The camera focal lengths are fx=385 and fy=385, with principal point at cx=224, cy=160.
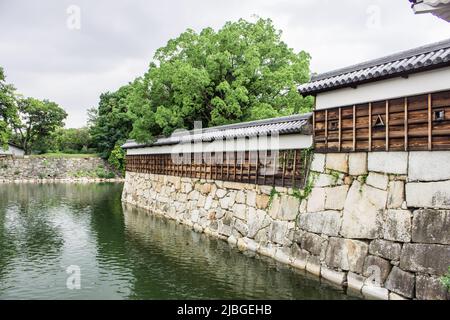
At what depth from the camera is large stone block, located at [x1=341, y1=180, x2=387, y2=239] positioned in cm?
1012

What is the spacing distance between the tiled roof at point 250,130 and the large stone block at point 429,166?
4125mm

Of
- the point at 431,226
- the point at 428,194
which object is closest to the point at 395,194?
the point at 428,194

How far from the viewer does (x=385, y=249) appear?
971 cm

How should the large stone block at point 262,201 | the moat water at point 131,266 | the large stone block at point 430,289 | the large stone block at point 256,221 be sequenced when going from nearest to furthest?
the large stone block at point 430,289, the moat water at point 131,266, the large stone block at point 256,221, the large stone block at point 262,201

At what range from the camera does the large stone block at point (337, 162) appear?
11.4m

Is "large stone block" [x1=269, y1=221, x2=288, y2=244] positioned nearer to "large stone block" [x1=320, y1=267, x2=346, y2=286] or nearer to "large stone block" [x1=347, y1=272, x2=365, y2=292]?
"large stone block" [x1=320, y1=267, x2=346, y2=286]

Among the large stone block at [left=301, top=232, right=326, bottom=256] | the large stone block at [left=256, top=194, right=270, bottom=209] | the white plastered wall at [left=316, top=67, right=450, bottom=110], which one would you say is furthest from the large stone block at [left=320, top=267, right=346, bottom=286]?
the white plastered wall at [left=316, top=67, right=450, bottom=110]

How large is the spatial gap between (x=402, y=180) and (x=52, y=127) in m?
57.3

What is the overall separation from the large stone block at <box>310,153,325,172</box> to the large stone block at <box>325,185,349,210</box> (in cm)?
77

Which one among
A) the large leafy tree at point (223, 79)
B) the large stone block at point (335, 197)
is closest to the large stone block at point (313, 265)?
the large stone block at point (335, 197)

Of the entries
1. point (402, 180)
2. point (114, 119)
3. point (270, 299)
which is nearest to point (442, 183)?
point (402, 180)

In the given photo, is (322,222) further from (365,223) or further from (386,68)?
(386,68)

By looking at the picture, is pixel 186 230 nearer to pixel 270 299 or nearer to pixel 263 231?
pixel 263 231

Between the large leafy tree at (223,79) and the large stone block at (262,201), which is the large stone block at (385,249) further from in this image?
the large leafy tree at (223,79)
